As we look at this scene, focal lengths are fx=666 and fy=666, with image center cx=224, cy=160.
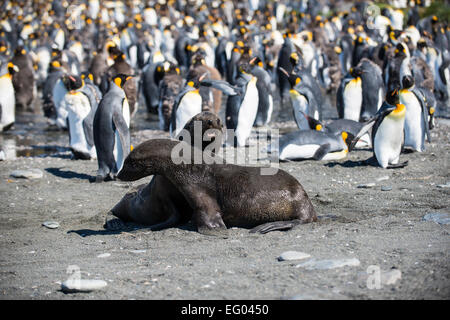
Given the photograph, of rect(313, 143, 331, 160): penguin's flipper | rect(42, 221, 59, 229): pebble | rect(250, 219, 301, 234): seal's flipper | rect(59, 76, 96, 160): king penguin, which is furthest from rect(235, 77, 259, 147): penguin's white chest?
rect(250, 219, 301, 234): seal's flipper

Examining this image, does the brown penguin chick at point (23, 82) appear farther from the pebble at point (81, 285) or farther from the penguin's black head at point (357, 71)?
the pebble at point (81, 285)

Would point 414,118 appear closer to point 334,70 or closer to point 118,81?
point 118,81

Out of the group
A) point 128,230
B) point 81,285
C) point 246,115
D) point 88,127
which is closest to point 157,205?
point 128,230

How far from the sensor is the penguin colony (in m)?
8.89

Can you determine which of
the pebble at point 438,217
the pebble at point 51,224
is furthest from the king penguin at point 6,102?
the pebble at point 438,217

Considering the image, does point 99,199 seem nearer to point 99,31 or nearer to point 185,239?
point 185,239

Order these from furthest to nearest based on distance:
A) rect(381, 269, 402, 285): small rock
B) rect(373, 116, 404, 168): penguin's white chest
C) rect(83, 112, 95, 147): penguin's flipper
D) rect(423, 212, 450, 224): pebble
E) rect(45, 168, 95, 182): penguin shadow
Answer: rect(83, 112, 95, 147): penguin's flipper → rect(45, 168, 95, 182): penguin shadow → rect(373, 116, 404, 168): penguin's white chest → rect(423, 212, 450, 224): pebble → rect(381, 269, 402, 285): small rock

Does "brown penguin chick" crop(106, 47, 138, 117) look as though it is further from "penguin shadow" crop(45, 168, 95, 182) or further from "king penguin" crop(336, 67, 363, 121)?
"penguin shadow" crop(45, 168, 95, 182)

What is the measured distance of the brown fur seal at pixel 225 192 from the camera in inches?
216

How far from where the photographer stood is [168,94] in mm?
12711

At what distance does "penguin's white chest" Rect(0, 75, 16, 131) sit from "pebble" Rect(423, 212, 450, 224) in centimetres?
976

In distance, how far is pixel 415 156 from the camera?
916 cm

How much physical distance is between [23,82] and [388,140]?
35.9ft

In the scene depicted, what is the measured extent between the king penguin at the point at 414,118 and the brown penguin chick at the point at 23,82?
10407 mm
